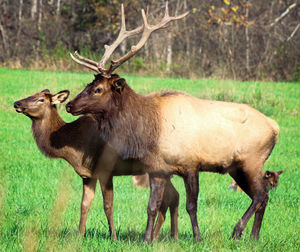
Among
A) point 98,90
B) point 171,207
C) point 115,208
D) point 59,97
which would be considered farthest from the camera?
point 115,208

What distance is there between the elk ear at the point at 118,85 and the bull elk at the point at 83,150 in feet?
2.05

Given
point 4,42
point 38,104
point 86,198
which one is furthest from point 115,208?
point 4,42

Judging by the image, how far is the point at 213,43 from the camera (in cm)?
3131

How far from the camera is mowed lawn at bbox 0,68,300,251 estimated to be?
17.4ft

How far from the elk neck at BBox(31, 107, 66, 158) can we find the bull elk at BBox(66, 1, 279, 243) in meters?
0.85

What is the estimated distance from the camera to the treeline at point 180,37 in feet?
96.1

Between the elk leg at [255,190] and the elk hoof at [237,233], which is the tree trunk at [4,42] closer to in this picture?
the elk leg at [255,190]

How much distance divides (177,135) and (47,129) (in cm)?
173

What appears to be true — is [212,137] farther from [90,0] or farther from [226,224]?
[90,0]

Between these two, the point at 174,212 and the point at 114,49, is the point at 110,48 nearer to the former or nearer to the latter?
the point at 114,49

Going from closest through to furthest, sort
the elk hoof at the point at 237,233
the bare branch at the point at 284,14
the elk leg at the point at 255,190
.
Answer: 1. the elk hoof at the point at 237,233
2. the elk leg at the point at 255,190
3. the bare branch at the point at 284,14

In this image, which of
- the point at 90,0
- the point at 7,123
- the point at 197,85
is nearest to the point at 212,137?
the point at 7,123

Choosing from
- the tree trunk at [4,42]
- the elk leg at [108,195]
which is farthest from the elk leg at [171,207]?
the tree trunk at [4,42]

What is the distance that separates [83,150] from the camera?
691 centimetres
